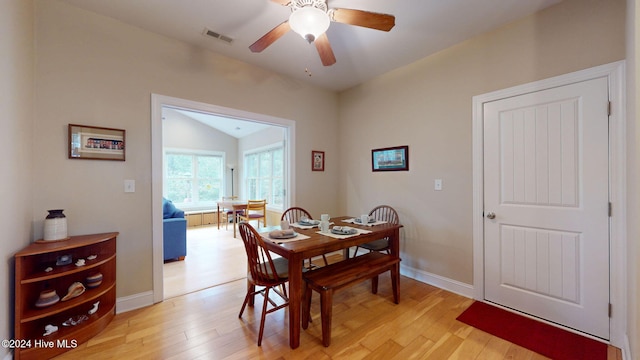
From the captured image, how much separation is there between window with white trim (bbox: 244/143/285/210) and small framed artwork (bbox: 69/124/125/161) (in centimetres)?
325

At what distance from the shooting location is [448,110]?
267 centimetres

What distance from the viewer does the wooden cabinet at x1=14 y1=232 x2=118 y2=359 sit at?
1606 mm

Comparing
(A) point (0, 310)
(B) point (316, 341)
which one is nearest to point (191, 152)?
(A) point (0, 310)

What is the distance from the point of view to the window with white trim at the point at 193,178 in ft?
21.6

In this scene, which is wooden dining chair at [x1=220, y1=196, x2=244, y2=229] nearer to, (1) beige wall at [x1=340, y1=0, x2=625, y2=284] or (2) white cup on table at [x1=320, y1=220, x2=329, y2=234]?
(1) beige wall at [x1=340, y1=0, x2=625, y2=284]

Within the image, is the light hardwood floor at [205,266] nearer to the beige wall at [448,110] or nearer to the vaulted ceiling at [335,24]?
the beige wall at [448,110]

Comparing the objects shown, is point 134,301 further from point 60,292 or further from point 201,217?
point 201,217

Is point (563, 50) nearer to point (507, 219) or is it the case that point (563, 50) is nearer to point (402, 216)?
point (507, 219)

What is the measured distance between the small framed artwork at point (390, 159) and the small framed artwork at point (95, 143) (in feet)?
9.29

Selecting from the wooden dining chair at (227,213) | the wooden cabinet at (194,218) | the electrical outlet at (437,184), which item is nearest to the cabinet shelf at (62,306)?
the electrical outlet at (437,184)

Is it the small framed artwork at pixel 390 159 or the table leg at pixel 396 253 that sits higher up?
the small framed artwork at pixel 390 159

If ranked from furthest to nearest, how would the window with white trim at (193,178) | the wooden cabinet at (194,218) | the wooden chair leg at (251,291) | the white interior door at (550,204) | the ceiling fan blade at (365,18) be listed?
the window with white trim at (193,178) < the wooden cabinet at (194,218) < the wooden chair leg at (251,291) < the white interior door at (550,204) < the ceiling fan blade at (365,18)

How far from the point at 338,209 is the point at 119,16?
335cm

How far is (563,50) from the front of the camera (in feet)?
6.48
